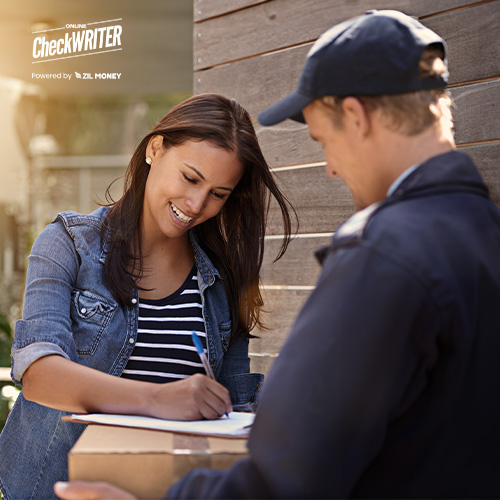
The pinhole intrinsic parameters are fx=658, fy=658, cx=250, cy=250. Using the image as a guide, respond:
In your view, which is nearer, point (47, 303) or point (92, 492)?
point (92, 492)

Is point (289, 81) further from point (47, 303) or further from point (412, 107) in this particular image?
point (412, 107)

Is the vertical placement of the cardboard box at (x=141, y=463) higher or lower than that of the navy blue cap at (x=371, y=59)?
lower

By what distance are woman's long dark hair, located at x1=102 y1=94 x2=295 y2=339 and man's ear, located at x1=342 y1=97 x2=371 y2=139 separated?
87 centimetres

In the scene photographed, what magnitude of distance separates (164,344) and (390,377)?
1033 mm

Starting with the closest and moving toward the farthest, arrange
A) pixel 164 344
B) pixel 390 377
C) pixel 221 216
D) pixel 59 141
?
pixel 390 377
pixel 164 344
pixel 221 216
pixel 59 141

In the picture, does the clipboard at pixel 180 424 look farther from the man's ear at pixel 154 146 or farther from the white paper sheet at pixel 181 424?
the man's ear at pixel 154 146

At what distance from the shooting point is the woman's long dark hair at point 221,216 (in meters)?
1.77

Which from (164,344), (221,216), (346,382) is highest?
(221,216)

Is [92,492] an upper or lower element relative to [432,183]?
lower

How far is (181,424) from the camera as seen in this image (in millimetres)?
1203

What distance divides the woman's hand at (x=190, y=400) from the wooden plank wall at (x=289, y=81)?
97cm

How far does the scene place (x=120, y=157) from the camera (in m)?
7.21

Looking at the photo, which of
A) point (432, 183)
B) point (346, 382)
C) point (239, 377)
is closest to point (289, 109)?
point (432, 183)

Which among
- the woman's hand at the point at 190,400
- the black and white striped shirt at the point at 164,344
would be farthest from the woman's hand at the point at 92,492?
the black and white striped shirt at the point at 164,344
